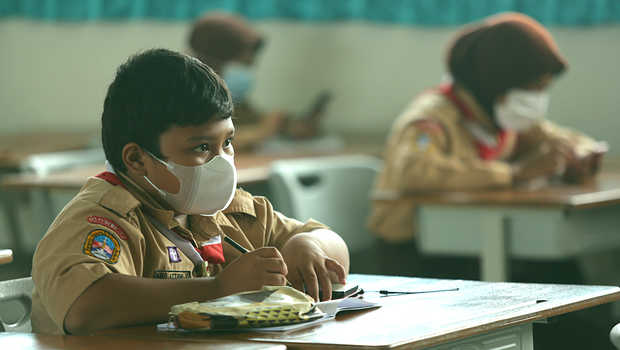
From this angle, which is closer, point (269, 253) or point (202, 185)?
point (269, 253)

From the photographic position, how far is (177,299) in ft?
4.34

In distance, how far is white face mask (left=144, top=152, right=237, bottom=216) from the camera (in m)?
1.45

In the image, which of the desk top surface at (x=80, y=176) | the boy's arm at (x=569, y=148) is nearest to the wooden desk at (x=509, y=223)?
the boy's arm at (x=569, y=148)

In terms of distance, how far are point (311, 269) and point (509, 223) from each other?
4.95 feet

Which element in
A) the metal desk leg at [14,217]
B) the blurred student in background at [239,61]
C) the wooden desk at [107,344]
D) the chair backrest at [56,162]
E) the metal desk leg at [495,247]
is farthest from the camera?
the blurred student in background at [239,61]

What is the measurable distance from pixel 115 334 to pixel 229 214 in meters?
0.42

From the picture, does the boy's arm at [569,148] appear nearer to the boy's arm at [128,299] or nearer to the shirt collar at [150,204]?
the shirt collar at [150,204]

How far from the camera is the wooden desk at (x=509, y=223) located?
2.84 m

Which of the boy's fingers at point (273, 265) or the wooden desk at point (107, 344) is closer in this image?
the wooden desk at point (107, 344)

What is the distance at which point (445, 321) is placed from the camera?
4.16ft

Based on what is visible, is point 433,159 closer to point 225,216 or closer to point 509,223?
point 509,223

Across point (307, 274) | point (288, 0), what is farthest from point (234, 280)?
point (288, 0)

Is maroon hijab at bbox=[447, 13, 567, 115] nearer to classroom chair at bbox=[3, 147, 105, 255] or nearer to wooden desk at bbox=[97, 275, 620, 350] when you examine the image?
classroom chair at bbox=[3, 147, 105, 255]

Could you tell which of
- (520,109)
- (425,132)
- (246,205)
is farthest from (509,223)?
(246,205)
